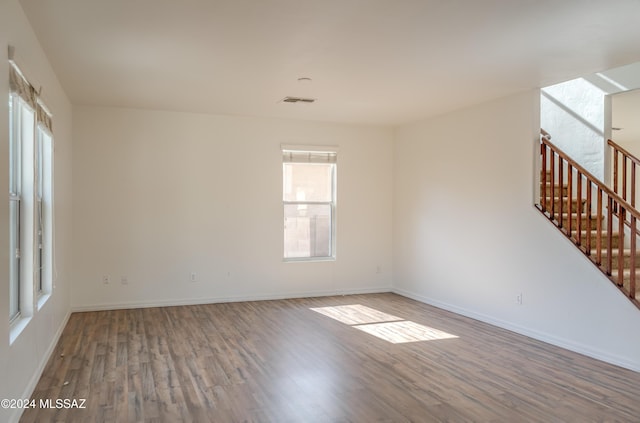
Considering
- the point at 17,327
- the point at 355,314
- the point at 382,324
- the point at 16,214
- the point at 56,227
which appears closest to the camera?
the point at 17,327

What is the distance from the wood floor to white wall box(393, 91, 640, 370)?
282mm

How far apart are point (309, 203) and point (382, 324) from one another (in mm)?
2468

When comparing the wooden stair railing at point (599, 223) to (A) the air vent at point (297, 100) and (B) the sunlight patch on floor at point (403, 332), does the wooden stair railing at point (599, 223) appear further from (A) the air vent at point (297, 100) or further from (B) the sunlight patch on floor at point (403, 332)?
(A) the air vent at point (297, 100)

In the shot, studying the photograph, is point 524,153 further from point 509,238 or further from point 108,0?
point 108,0

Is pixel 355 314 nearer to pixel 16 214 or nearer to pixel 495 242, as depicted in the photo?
pixel 495 242

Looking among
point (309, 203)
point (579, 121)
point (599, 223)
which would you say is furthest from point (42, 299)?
point (579, 121)

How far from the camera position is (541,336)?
5004 mm

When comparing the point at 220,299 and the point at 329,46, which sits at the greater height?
the point at 329,46

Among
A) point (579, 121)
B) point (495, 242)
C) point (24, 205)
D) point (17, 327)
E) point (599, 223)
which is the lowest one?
point (17, 327)

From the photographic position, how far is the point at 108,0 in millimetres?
3047

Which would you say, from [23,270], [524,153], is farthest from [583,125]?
[23,270]

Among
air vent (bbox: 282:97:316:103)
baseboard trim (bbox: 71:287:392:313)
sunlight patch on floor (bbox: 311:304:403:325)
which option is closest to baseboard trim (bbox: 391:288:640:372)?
sunlight patch on floor (bbox: 311:304:403:325)

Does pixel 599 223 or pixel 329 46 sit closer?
pixel 329 46

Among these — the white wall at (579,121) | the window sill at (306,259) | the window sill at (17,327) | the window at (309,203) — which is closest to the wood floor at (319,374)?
the window sill at (17,327)
